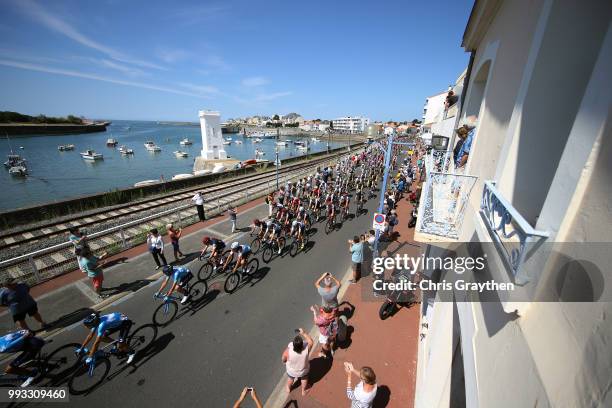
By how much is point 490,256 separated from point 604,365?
5.35ft

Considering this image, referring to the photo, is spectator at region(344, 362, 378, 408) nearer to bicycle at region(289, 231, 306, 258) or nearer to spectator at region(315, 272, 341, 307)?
spectator at region(315, 272, 341, 307)

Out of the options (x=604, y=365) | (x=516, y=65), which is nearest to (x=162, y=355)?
(x=604, y=365)

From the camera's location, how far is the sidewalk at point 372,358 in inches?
211

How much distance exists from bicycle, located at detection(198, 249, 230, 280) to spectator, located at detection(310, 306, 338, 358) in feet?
13.8

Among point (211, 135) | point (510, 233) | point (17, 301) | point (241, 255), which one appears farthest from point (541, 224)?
point (211, 135)

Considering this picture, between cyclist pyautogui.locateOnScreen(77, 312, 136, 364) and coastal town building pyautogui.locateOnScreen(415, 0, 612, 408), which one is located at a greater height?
coastal town building pyautogui.locateOnScreen(415, 0, 612, 408)

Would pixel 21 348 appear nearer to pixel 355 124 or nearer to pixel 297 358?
pixel 297 358

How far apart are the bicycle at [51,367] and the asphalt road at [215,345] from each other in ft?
2.00

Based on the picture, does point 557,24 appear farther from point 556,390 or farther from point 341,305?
point 341,305

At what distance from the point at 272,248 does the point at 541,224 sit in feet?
30.5

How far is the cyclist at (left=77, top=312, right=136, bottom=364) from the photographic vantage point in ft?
17.4

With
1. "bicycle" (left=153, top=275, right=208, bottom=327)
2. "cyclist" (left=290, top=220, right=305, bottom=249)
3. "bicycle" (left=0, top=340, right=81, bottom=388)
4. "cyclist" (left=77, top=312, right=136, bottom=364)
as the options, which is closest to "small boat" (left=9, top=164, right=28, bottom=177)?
"bicycle" (left=0, top=340, right=81, bottom=388)

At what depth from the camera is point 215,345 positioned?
21.2 ft

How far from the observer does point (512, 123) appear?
264 cm
